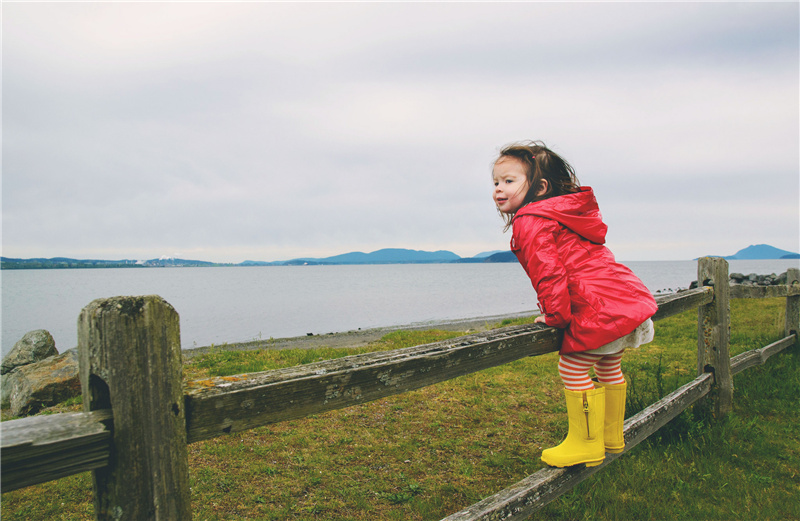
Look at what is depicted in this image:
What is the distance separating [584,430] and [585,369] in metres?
0.36

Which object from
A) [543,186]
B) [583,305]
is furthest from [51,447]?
[543,186]

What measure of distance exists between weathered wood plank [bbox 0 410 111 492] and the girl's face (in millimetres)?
2518

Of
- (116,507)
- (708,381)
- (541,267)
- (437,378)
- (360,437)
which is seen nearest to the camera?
(116,507)

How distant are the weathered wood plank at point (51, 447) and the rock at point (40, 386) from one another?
8352 mm

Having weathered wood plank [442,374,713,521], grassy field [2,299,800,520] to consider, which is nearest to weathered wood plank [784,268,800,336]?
grassy field [2,299,800,520]

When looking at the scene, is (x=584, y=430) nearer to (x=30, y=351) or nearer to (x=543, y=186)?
(x=543, y=186)

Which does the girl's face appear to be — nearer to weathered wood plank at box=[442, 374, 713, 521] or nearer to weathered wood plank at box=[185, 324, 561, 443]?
weathered wood plank at box=[185, 324, 561, 443]

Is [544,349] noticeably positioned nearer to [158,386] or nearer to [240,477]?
[158,386]

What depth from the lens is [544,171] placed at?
3033mm

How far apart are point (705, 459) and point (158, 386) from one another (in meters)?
4.88

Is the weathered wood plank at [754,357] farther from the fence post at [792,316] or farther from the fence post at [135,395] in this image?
the fence post at [135,395]

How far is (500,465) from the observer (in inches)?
182

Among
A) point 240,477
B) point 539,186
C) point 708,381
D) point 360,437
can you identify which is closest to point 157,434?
point 539,186

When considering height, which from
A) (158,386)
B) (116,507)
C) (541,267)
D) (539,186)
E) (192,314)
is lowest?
(192,314)
